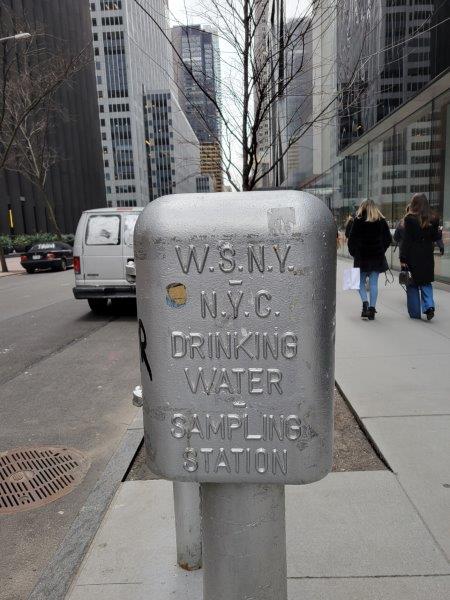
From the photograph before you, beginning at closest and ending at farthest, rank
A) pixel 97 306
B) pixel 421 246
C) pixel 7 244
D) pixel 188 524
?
pixel 188 524 → pixel 421 246 → pixel 97 306 → pixel 7 244

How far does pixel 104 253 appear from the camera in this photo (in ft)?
30.6

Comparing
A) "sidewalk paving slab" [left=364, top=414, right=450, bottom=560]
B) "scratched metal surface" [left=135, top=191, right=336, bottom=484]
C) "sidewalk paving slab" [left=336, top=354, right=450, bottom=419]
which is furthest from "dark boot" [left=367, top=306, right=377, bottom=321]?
"scratched metal surface" [left=135, top=191, right=336, bottom=484]

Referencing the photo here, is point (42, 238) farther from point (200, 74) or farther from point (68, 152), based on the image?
point (200, 74)

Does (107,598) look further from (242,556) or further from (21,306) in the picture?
(21,306)

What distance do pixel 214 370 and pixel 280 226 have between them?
41 centimetres

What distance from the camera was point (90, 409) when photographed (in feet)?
15.5

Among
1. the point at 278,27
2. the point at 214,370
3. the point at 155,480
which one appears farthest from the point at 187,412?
the point at 278,27

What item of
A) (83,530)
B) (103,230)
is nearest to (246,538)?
(83,530)

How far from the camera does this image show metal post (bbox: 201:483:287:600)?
1361 millimetres

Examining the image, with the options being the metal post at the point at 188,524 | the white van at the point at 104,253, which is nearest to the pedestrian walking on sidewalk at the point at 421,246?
the white van at the point at 104,253

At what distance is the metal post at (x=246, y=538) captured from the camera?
136 cm

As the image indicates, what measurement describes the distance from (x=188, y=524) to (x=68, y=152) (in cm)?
5669

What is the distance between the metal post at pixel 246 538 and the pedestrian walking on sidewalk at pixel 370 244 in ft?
20.9

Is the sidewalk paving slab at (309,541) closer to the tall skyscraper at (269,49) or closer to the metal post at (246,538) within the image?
the metal post at (246,538)
